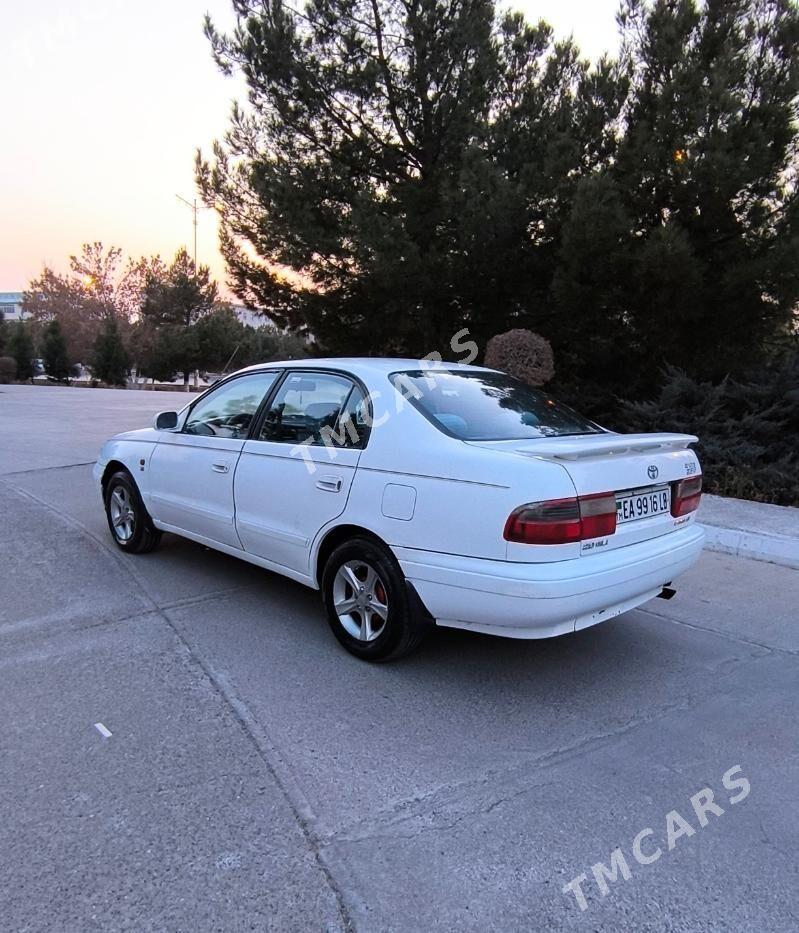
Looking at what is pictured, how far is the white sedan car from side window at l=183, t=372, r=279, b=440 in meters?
0.01

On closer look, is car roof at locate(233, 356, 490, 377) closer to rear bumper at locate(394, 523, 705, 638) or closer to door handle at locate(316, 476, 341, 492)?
door handle at locate(316, 476, 341, 492)

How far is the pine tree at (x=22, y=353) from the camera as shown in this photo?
46.5 m

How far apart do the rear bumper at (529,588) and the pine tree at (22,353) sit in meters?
50.3

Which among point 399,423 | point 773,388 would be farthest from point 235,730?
point 773,388

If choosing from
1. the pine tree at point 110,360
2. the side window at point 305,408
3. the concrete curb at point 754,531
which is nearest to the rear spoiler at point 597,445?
the side window at point 305,408

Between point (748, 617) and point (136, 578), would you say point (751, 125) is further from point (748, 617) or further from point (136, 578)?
point (136, 578)

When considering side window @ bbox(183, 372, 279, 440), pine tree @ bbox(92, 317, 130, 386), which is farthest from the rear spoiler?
pine tree @ bbox(92, 317, 130, 386)

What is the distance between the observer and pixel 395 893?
2.11 meters

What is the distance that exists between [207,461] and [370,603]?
1705 mm

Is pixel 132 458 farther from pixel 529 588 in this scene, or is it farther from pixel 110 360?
pixel 110 360

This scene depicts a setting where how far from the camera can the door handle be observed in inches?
146

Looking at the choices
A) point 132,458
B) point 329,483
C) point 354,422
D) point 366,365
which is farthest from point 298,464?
point 132,458

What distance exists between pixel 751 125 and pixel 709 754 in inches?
327

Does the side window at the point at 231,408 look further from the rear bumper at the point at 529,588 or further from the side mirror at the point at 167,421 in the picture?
the rear bumper at the point at 529,588
